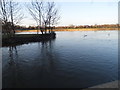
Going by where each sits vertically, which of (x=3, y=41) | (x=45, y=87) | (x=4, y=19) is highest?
(x=4, y=19)

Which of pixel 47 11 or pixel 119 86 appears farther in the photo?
pixel 47 11

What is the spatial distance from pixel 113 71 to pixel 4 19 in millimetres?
20957

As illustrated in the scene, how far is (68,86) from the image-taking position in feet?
14.6

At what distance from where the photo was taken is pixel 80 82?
4797 millimetres

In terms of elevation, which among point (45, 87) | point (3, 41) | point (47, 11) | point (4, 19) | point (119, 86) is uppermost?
point (47, 11)

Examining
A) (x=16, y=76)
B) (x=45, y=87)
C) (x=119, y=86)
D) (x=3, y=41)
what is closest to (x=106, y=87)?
(x=119, y=86)

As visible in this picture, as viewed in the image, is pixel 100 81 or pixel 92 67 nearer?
pixel 100 81

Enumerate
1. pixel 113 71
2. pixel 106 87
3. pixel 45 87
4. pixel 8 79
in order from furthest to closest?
pixel 113 71 → pixel 8 79 → pixel 45 87 → pixel 106 87

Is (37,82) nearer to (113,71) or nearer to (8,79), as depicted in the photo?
(8,79)

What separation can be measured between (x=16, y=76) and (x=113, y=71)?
4.88 m

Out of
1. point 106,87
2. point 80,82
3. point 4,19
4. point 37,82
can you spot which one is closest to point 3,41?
point 4,19

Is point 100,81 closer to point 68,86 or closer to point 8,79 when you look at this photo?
point 68,86

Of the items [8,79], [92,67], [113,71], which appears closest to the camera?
[8,79]

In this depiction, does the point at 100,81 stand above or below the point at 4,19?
below
